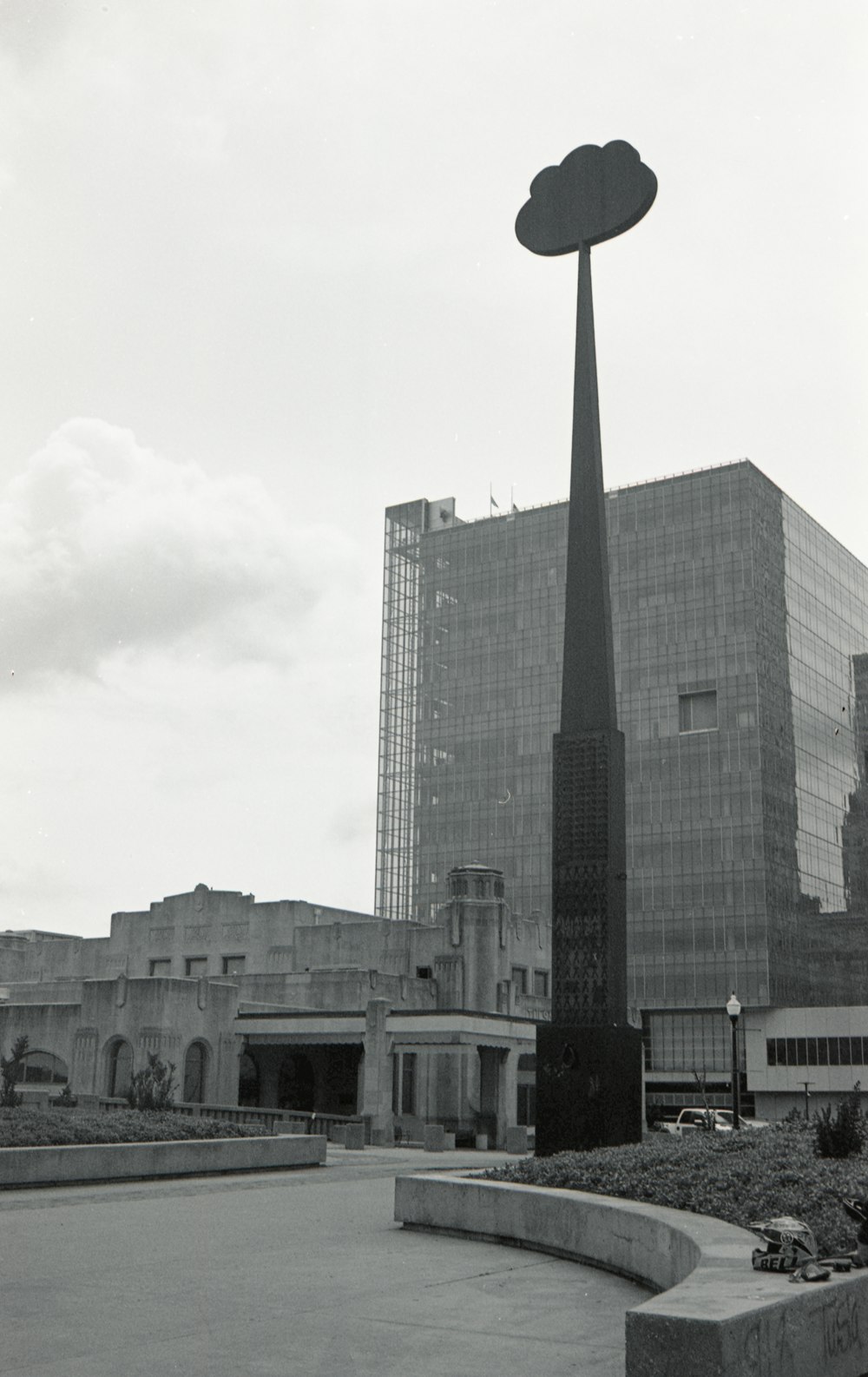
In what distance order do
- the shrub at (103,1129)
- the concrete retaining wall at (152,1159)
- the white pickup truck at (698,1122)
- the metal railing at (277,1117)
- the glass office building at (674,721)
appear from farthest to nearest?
the glass office building at (674,721)
the metal railing at (277,1117)
the white pickup truck at (698,1122)
the shrub at (103,1129)
the concrete retaining wall at (152,1159)

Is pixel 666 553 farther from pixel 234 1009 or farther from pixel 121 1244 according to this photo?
pixel 121 1244

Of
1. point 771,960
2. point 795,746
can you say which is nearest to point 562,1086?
point 771,960

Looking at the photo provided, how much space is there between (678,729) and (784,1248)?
100036 millimetres

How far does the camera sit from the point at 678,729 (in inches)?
4227

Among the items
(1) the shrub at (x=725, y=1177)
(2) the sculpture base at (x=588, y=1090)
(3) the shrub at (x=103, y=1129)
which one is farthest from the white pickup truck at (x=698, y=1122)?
(1) the shrub at (x=725, y=1177)

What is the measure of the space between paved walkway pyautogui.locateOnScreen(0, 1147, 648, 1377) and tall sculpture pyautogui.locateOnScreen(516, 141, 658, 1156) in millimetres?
4144

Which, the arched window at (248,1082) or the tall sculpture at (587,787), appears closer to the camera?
the tall sculpture at (587,787)

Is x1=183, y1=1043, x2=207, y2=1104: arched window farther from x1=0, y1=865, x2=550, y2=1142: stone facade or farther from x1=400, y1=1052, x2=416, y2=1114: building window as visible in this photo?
x1=400, y1=1052, x2=416, y2=1114: building window

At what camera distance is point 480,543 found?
122 metres

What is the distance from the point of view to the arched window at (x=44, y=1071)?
62.8 metres

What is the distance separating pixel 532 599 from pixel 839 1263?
110m

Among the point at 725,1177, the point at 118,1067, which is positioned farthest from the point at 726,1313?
the point at 118,1067

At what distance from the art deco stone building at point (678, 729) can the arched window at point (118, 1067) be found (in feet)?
155

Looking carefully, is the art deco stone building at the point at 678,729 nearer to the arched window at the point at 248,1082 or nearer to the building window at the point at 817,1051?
the building window at the point at 817,1051
